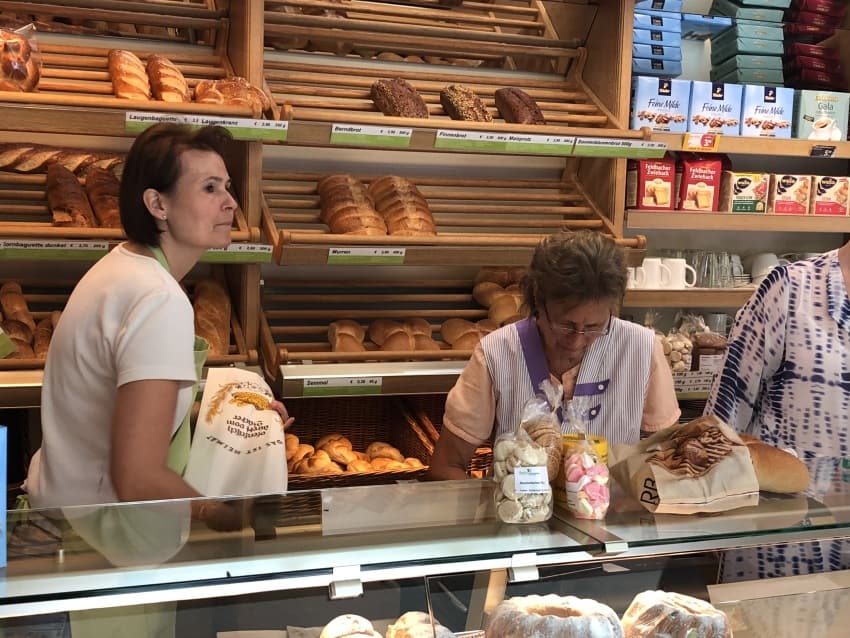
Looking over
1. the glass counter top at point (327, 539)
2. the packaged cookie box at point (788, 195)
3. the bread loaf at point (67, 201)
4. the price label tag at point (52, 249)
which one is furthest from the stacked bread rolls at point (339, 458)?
the packaged cookie box at point (788, 195)

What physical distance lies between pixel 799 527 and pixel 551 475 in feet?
1.18

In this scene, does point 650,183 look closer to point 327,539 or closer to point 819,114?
point 819,114

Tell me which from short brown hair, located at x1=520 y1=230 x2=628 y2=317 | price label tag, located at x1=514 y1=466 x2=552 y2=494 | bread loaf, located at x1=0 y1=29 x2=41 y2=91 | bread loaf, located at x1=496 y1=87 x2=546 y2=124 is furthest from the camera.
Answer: bread loaf, located at x1=496 y1=87 x2=546 y2=124

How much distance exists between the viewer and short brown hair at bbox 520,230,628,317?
1.89 metres

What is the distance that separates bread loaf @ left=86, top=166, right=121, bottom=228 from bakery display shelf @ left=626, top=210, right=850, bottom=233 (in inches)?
76.0

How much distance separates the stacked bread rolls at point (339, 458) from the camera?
2.87 metres

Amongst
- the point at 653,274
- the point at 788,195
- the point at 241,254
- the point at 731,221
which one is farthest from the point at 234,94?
the point at 788,195

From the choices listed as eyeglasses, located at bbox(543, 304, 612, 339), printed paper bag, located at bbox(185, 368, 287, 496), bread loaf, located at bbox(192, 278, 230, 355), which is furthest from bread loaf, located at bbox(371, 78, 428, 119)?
printed paper bag, located at bbox(185, 368, 287, 496)

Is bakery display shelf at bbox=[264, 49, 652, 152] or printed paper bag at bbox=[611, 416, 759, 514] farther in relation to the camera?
bakery display shelf at bbox=[264, 49, 652, 152]

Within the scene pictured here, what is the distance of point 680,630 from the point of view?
1.20 meters

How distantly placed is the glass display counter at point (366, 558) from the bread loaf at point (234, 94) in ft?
5.93

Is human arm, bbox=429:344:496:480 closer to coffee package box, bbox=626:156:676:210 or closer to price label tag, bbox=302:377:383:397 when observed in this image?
price label tag, bbox=302:377:383:397

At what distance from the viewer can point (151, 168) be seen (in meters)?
1.69

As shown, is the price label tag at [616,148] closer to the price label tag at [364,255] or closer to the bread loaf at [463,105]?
the bread loaf at [463,105]
